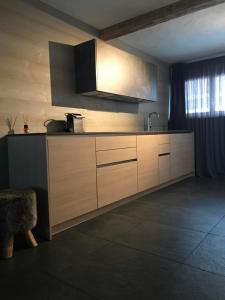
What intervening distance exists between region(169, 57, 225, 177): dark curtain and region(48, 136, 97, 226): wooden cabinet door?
2915mm

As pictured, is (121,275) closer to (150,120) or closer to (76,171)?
(76,171)

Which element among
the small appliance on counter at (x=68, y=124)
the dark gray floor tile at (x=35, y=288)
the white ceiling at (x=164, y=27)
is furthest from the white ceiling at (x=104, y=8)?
the dark gray floor tile at (x=35, y=288)

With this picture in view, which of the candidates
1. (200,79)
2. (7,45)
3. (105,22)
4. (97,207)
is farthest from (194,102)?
(7,45)

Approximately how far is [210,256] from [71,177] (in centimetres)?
126

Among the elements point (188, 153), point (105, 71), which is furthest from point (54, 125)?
point (188, 153)

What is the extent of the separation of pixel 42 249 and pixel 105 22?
2.74m

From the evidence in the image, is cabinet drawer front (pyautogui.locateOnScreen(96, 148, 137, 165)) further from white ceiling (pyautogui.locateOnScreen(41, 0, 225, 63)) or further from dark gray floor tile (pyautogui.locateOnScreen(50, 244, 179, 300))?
white ceiling (pyautogui.locateOnScreen(41, 0, 225, 63))

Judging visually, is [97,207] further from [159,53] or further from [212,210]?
[159,53]

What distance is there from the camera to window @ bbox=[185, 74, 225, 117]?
4406mm

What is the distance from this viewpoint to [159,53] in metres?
4.37

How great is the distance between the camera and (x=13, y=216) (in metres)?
1.76

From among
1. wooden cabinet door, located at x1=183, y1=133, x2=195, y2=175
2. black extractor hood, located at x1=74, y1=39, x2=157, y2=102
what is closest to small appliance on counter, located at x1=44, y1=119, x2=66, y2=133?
black extractor hood, located at x1=74, y1=39, x2=157, y2=102

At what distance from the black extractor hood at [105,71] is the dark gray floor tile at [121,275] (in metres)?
1.88

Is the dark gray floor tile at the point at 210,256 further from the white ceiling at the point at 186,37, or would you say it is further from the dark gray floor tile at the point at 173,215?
the white ceiling at the point at 186,37
